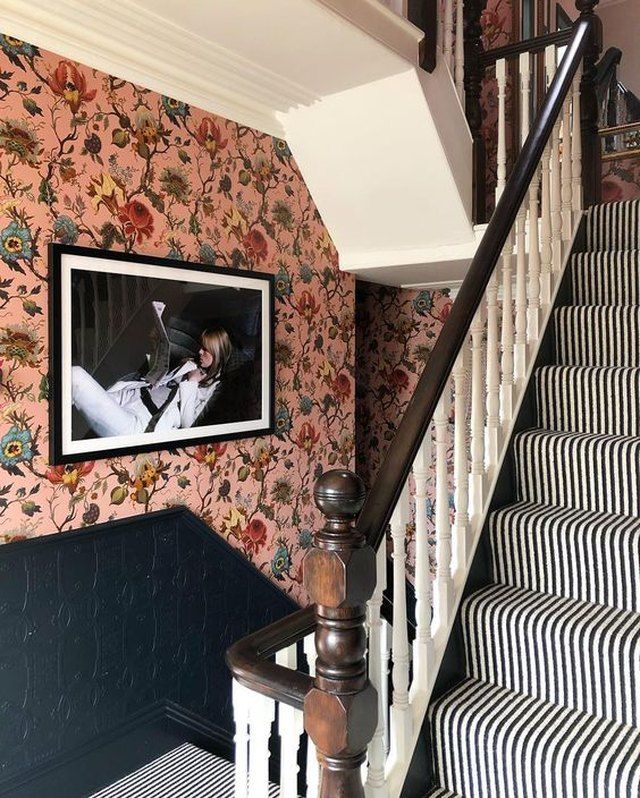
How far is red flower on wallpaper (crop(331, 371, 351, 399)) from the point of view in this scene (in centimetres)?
330

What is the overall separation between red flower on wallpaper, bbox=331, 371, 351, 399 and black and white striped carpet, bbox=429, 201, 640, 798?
1251 millimetres

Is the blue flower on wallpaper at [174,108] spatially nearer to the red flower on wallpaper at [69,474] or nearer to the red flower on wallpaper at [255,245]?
the red flower on wallpaper at [255,245]

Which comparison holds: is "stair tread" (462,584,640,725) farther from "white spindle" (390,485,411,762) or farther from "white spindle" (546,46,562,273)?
"white spindle" (546,46,562,273)

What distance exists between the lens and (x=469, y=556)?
1759mm

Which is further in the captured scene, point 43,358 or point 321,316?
point 321,316

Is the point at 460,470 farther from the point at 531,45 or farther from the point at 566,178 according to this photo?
the point at 531,45

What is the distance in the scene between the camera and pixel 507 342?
2.01 m

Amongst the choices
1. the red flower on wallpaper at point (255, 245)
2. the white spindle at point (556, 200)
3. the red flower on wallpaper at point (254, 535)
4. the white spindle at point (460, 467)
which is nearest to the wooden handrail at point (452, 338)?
the white spindle at point (460, 467)

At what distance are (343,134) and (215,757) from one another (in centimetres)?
246

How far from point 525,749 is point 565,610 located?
38cm

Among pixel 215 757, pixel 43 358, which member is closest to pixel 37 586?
pixel 43 358

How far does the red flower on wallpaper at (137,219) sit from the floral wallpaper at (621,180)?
123 inches

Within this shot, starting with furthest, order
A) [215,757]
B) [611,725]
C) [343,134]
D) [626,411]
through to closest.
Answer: [343,134] → [215,757] → [626,411] → [611,725]

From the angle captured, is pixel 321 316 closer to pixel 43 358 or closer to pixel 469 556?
pixel 43 358
